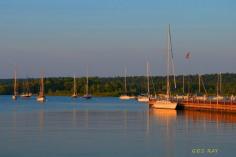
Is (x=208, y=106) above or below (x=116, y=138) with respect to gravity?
above

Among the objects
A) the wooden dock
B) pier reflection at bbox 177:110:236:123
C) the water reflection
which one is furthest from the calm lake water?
the wooden dock

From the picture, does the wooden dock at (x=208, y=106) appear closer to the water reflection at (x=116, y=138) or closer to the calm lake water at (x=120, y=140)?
the water reflection at (x=116, y=138)

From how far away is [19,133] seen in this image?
57.0m

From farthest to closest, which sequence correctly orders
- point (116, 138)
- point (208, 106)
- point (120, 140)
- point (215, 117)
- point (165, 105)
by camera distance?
point (165, 105) < point (208, 106) < point (215, 117) < point (116, 138) < point (120, 140)

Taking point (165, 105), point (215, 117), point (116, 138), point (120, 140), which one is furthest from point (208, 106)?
point (120, 140)

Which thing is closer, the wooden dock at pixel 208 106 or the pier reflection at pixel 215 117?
the pier reflection at pixel 215 117

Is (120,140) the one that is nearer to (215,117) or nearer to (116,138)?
(116,138)

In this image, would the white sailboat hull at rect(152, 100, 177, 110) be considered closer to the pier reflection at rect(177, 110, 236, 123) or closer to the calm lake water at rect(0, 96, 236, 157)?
the pier reflection at rect(177, 110, 236, 123)

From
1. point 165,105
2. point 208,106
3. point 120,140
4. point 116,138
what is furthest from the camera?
point 165,105

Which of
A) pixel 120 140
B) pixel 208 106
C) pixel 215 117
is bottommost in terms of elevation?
pixel 120 140

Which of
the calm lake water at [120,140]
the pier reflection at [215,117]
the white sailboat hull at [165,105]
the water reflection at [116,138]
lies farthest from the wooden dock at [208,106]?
the calm lake water at [120,140]

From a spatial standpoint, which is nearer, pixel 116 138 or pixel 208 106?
pixel 116 138

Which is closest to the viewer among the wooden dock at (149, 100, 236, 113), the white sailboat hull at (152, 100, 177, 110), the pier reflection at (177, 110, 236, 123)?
the pier reflection at (177, 110, 236, 123)

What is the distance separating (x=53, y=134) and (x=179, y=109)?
46729 mm
